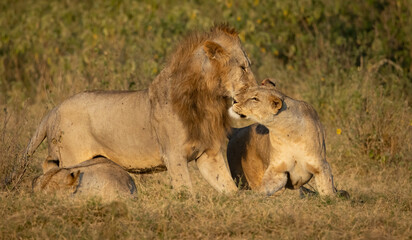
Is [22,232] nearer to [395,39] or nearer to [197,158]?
[197,158]

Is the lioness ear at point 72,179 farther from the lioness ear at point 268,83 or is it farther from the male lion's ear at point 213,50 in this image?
the lioness ear at point 268,83

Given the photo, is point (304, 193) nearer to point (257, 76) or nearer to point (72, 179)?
point (72, 179)

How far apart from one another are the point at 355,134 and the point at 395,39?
11.2ft

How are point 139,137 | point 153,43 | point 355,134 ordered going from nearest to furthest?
1. point 139,137
2. point 355,134
3. point 153,43

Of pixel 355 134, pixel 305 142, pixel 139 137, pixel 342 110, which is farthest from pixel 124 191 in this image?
pixel 342 110

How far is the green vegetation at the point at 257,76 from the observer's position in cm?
480

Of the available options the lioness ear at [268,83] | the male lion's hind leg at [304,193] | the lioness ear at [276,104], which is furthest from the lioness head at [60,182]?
the male lion's hind leg at [304,193]

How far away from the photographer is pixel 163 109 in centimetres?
574

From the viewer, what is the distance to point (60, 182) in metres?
5.41

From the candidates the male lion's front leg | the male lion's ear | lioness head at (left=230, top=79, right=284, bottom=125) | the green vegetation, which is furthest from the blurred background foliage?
the male lion's ear

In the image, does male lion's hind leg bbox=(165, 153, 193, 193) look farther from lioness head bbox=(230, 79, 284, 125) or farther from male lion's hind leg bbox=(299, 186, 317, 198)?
male lion's hind leg bbox=(299, 186, 317, 198)

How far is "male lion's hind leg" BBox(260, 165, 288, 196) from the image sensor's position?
571cm

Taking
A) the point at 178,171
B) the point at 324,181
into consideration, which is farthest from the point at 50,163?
the point at 324,181

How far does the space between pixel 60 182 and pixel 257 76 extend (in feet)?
17.9
